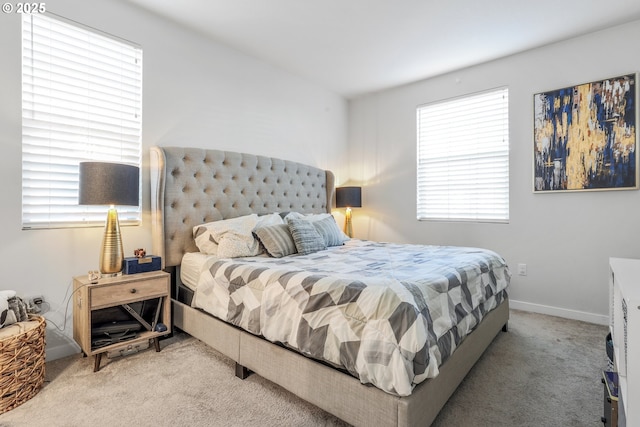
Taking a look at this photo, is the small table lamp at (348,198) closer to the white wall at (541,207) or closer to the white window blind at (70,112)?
the white wall at (541,207)

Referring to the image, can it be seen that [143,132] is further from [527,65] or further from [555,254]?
[555,254]

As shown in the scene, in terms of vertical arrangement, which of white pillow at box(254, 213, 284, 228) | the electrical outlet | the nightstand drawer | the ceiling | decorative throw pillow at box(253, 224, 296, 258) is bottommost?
the electrical outlet

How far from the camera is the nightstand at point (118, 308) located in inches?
76.5

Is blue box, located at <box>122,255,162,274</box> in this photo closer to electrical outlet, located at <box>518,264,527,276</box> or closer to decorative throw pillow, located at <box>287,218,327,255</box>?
decorative throw pillow, located at <box>287,218,327,255</box>

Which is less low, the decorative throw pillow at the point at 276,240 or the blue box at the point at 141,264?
the decorative throw pillow at the point at 276,240

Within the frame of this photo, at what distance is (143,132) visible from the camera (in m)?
2.56

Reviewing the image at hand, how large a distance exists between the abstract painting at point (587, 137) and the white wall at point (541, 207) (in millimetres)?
83

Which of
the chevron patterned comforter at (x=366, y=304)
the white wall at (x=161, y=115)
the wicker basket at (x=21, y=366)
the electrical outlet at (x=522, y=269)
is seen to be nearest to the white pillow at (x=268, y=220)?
the chevron patterned comforter at (x=366, y=304)

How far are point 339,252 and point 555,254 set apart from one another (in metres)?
2.19

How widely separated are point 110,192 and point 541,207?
148 inches

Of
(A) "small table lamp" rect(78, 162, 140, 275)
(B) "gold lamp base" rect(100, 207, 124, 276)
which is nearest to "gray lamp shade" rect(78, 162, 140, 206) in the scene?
(A) "small table lamp" rect(78, 162, 140, 275)

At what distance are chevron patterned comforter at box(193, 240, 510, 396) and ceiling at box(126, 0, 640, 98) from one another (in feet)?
6.52

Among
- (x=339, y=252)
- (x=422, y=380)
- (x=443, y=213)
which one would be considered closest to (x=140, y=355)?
(x=339, y=252)

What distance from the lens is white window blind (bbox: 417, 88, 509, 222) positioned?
11.2ft
